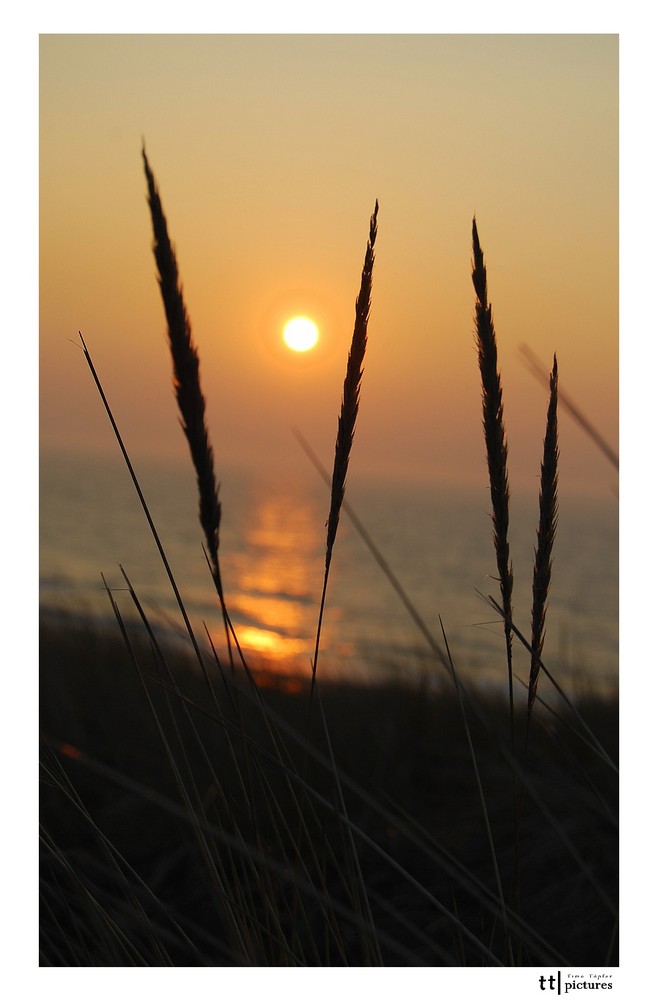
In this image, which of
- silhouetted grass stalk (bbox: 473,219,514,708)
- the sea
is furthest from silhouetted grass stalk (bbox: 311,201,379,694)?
the sea


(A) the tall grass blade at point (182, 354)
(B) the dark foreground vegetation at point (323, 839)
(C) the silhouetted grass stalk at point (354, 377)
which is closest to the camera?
(A) the tall grass blade at point (182, 354)

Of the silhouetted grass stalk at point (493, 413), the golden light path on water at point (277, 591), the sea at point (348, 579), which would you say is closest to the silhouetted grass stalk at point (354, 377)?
the silhouetted grass stalk at point (493, 413)

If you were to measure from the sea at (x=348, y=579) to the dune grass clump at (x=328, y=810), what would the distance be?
336mm

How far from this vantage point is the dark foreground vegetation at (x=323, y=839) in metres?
0.95

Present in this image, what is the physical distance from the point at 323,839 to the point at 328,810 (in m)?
0.66

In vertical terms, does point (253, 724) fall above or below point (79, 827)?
above

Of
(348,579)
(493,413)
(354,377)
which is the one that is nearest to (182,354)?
(354,377)
